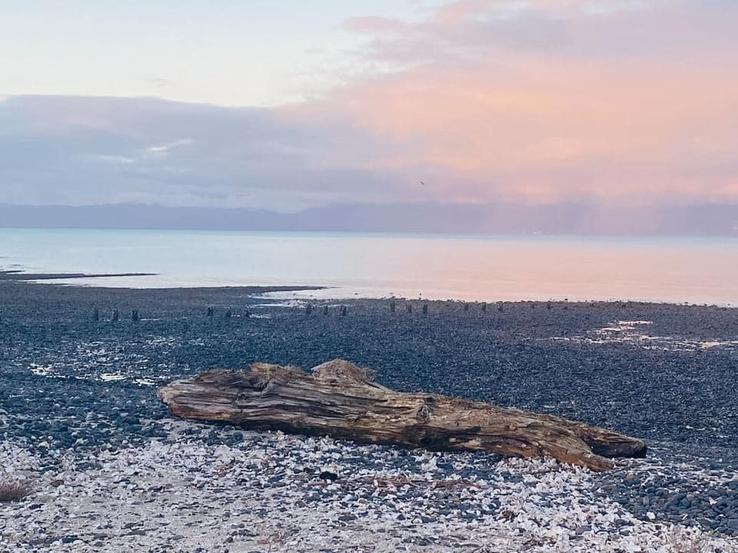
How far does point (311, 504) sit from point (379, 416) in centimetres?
344

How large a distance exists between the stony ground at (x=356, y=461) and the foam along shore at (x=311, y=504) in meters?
0.04

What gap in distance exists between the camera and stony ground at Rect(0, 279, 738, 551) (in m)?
9.41

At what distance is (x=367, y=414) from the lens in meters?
13.7

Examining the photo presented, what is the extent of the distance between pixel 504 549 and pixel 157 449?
642 centimetres

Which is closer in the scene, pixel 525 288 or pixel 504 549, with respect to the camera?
pixel 504 549

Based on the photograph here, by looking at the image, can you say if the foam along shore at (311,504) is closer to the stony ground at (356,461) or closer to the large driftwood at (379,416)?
the stony ground at (356,461)

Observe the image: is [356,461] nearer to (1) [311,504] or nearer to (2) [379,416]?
(2) [379,416]

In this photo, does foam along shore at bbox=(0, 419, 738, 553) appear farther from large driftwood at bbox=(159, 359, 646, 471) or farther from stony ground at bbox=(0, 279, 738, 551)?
large driftwood at bbox=(159, 359, 646, 471)

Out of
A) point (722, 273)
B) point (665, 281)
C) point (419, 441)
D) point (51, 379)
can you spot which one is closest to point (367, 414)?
point (419, 441)

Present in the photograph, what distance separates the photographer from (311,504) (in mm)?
10367

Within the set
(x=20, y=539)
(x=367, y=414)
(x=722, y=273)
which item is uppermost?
(x=722, y=273)

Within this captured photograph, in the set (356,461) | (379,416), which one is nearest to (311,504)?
(356,461)

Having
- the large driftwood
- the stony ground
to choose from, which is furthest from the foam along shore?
the large driftwood

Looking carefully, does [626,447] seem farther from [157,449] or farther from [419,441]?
[157,449]
